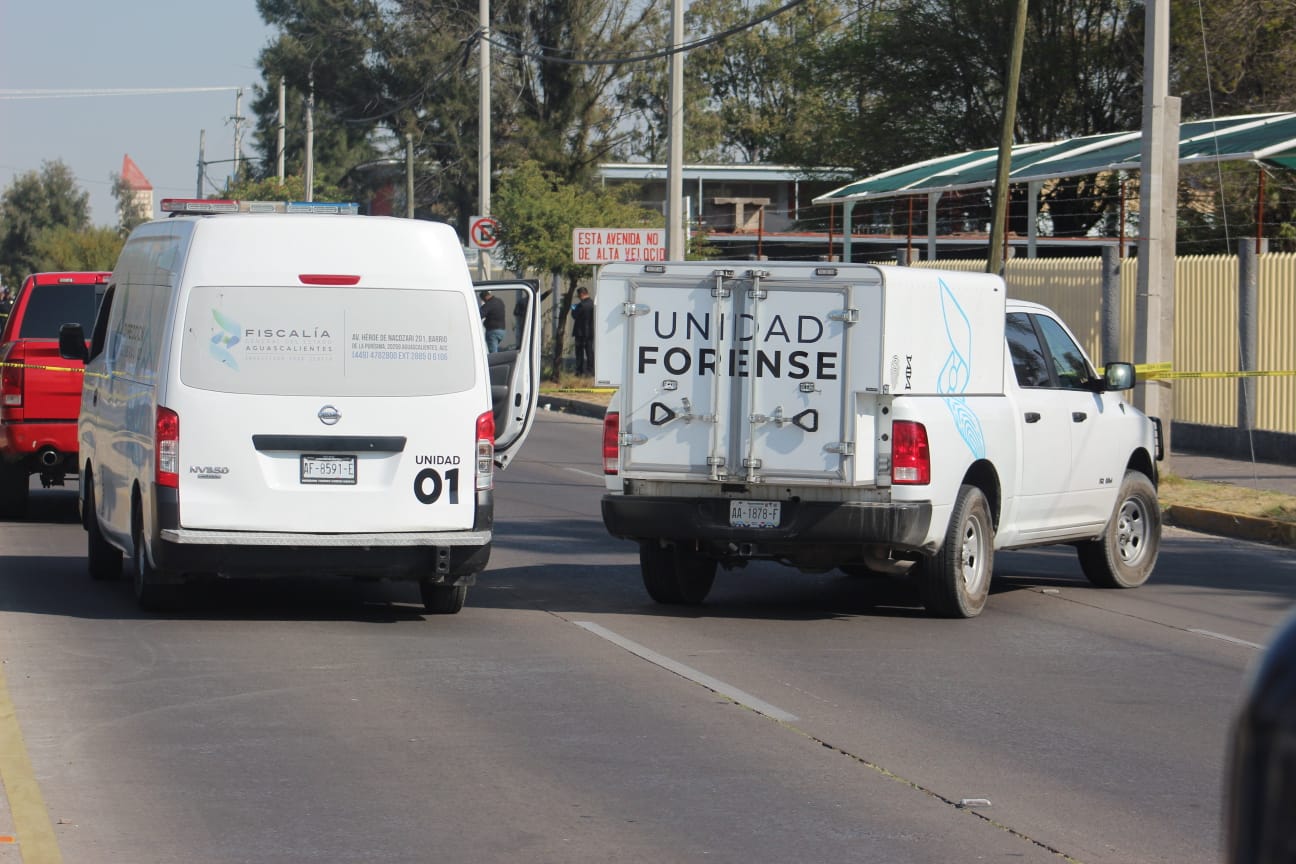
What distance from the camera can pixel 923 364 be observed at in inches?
419

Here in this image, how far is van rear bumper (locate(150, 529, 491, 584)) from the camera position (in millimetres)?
10023

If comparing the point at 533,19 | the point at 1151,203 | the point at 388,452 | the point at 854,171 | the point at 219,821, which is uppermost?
the point at 533,19

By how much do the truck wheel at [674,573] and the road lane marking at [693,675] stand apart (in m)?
0.79

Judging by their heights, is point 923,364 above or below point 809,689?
above

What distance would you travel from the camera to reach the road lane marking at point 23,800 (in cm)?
577

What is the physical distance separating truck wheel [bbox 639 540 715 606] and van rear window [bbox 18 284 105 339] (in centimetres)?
729

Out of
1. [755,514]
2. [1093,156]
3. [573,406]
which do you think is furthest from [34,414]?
[1093,156]

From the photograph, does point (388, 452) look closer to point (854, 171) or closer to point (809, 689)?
point (809, 689)

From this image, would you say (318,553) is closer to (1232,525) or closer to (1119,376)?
(1119,376)

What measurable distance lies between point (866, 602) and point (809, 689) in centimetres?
320

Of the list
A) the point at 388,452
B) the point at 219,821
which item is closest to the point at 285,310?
the point at 388,452

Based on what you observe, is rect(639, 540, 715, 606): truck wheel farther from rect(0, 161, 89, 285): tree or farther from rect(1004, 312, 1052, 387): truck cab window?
rect(0, 161, 89, 285): tree

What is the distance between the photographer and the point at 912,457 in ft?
34.2

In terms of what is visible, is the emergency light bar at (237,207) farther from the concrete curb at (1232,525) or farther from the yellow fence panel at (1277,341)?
the yellow fence panel at (1277,341)
